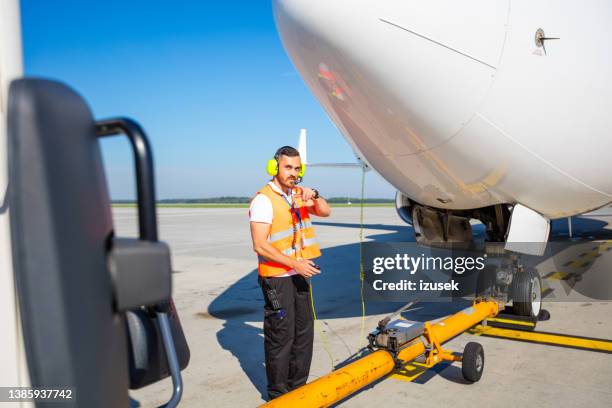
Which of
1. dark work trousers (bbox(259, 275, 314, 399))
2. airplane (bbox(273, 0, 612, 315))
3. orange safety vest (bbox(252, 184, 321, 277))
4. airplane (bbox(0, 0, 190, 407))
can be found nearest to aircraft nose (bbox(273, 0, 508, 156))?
airplane (bbox(273, 0, 612, 315))

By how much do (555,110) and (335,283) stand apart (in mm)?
4918

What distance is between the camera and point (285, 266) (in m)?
→ 3.37

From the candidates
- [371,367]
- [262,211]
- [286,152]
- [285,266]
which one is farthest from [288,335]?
[286,152]

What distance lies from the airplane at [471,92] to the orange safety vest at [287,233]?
28.6 inches

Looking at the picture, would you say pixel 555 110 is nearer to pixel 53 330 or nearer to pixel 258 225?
pixel 258 225

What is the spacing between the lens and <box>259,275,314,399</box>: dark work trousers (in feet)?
11.0

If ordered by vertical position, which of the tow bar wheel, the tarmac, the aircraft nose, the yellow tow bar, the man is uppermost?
the aircraft nose

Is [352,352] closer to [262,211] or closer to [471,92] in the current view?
[262,211]

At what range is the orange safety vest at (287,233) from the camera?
11.3 feet

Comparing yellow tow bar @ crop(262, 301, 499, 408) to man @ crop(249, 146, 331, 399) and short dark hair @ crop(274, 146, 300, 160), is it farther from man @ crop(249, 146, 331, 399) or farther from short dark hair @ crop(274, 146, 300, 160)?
short dark hair @ crop(274, 146, 300, 160)

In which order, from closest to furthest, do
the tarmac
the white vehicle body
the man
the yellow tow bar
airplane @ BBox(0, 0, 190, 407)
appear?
airplane @ BBox(0, 0, 190, 407)
the white vehicle body
the yellow tow bar
the man
the tarmac

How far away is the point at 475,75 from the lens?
3.07 m

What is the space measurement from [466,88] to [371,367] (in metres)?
1.84

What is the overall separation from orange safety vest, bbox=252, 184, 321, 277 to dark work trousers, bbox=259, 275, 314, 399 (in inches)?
4.0
